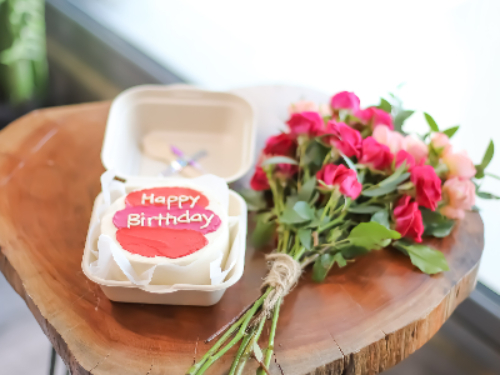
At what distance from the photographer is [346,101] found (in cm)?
84

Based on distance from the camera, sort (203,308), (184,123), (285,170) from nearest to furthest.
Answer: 1. (203,308)
2. (285,170)
3. (184,123)

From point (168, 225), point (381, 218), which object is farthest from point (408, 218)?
point (168, 225)

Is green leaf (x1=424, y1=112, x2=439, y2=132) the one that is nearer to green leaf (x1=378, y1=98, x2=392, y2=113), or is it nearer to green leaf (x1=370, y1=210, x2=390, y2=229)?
green leaf (x1=378, y1=98, x2=392, y2=113)

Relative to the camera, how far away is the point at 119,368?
2.08 ft

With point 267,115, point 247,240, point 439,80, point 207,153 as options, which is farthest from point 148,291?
point 439,80

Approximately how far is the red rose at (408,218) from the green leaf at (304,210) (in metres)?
0.13

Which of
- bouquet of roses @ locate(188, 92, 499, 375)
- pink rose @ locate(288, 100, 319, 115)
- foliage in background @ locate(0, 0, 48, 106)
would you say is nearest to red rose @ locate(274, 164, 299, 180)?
bouquet of roses @ locate(188, 92, 499, 375)

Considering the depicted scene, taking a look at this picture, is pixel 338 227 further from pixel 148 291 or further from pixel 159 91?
pixel 159 91

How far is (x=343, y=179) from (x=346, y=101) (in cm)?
17

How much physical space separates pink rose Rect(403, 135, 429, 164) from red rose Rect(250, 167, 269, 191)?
0.78ft

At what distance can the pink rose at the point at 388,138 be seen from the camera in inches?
31.5

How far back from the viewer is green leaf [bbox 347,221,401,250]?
0.71 meters

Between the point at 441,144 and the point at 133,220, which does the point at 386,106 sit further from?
the point at 133,220

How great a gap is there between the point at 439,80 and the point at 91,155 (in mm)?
816
